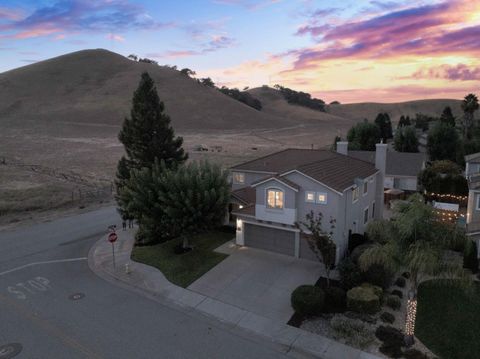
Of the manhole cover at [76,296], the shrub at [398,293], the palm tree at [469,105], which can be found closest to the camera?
the shrub at [398,293]

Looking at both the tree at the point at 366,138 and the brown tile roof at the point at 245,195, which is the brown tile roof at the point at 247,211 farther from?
the tree at the point at 366,138

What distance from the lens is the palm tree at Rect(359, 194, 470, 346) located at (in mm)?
11812

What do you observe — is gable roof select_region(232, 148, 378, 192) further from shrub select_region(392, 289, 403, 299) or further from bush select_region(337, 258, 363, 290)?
shrub select_region(392, 289, 403, 299)

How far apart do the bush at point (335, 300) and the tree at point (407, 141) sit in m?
48.7

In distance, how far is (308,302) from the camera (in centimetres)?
1590

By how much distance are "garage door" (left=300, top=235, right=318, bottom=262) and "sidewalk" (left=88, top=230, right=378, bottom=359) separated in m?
7.12

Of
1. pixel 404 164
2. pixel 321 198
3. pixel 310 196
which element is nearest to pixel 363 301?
pixel 321 198

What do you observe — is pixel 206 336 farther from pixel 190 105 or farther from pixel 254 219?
pixel 190 105

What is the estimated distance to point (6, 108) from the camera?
403 ft

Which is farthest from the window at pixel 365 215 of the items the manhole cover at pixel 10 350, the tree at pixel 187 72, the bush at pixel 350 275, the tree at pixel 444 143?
the tree at pixel 187 72

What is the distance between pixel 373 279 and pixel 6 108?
5556 inches

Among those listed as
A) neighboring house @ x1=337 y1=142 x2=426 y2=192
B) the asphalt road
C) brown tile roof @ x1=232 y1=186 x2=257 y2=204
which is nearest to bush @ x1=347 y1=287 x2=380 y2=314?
the asphalt road

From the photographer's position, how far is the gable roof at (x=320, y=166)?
2173 centimetres

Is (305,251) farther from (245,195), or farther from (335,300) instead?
(245,195)
